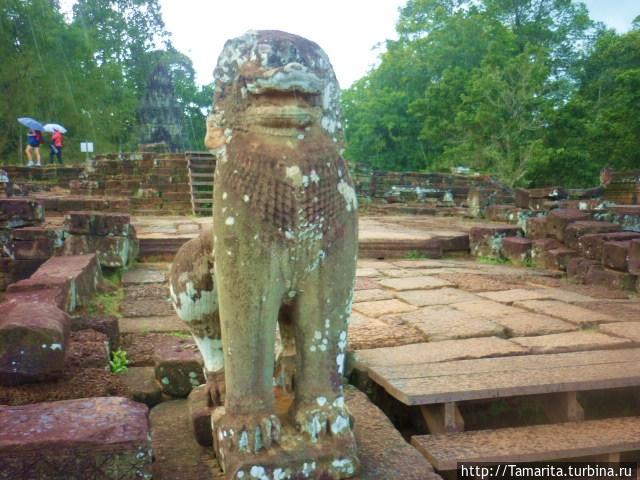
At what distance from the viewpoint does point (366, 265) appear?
622 centimetres

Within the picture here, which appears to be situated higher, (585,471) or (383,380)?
(383,380)

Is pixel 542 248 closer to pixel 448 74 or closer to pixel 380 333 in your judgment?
pixel 380 333

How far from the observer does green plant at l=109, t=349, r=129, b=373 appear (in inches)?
109

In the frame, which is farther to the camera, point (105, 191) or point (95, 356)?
point (105, 191)

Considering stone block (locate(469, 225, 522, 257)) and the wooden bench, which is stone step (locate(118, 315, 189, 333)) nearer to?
the wooden bench

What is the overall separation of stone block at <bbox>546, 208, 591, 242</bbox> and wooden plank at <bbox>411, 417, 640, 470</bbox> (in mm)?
3893

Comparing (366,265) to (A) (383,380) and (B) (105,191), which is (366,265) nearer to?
(A) (383,380)

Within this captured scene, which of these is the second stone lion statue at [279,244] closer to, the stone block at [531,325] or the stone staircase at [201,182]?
the stone block at [531,325]

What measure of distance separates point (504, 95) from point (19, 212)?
52.9 feet

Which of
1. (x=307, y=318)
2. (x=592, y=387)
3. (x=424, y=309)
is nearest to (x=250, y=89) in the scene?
(x=307, y=318)

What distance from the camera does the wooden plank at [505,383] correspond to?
2.30 meters

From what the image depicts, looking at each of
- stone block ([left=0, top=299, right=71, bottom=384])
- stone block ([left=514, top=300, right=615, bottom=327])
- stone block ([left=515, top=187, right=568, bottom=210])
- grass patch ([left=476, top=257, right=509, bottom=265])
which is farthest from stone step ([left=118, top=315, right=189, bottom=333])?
stone block ([left=515, top=187, right=568, bottom=210])

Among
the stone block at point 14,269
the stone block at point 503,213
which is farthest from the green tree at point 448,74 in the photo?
the stone block at point 14,269

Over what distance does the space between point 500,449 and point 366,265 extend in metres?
4.12
